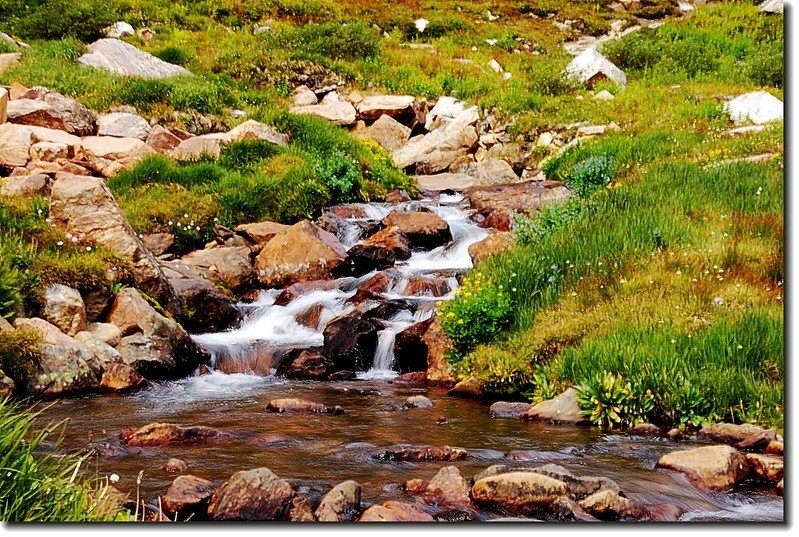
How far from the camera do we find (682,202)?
11930mm

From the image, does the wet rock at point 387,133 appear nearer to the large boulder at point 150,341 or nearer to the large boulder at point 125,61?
the large boulder at point 125,61

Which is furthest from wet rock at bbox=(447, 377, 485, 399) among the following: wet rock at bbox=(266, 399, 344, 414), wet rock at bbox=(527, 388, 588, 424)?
wet rock at bbox=(266, 399, 344, 414)

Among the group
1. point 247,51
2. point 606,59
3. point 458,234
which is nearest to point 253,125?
point 458,234

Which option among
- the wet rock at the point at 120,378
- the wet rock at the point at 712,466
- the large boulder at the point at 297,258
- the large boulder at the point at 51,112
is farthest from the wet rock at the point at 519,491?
the large boulder at the point at 51,112

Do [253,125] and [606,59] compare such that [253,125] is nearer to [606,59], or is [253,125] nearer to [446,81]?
[446,81]

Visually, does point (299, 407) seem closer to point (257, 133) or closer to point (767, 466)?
point (767, 466)

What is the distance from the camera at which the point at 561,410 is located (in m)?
8.23

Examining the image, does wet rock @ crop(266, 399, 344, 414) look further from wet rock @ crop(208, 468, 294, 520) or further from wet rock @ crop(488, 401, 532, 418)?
wet rock @ crop(208, 468, 294, 520)

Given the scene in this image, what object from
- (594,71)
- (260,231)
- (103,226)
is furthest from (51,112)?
(594,71)

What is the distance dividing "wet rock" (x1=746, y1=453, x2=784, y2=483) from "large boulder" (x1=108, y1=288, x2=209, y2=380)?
6.94 m

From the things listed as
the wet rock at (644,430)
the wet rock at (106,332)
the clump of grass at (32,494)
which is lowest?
the wet rock at (644,430)

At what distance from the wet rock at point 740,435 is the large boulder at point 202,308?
24.2 feet

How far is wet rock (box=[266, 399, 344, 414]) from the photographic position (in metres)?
8.55

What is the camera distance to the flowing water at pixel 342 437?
591 centimetres
